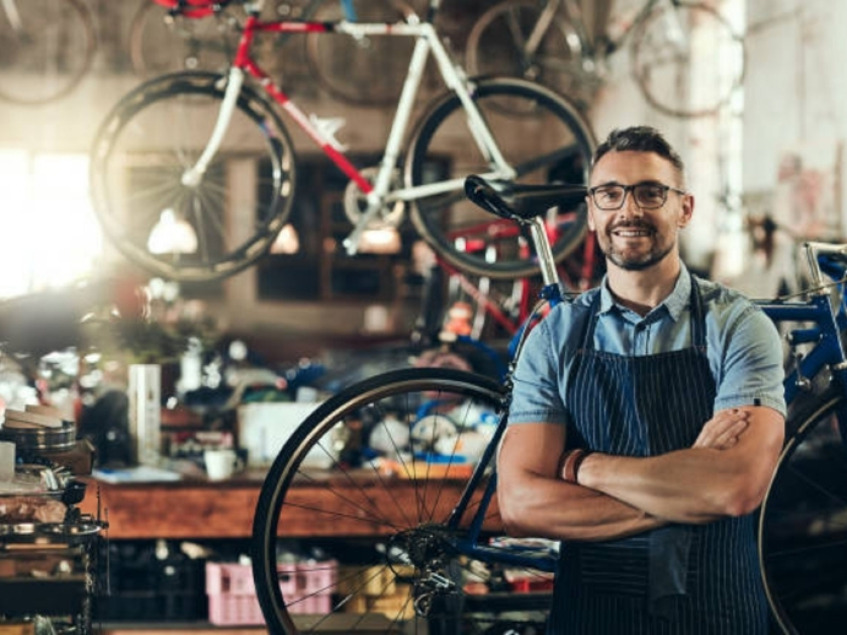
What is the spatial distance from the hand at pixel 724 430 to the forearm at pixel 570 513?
0.20 metres

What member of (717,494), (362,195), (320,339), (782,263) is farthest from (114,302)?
(320,339)

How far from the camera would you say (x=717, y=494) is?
285cm

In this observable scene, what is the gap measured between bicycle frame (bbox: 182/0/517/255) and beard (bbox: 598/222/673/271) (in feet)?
6.13

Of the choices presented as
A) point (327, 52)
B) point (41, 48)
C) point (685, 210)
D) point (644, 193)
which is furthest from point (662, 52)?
point (644, 193)

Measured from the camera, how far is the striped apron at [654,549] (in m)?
3.01

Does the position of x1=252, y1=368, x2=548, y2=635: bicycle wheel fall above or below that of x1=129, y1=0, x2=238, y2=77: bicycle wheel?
below

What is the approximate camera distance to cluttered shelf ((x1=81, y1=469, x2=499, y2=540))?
15.5 feet

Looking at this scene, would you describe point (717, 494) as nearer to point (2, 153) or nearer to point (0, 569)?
point (0, 569)

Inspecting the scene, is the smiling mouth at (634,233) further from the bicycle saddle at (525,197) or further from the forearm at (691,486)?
the bicycle saddle at (525,197)

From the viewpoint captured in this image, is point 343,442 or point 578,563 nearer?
point 578,563

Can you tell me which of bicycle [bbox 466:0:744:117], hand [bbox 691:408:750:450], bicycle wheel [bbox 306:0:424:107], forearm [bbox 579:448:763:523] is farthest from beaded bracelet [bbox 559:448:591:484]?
bicycle wheel [bbox 306:0:424:107]

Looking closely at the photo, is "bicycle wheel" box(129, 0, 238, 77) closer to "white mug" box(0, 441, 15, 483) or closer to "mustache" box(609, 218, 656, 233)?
"white mug" box(0, 441, 15, 483)

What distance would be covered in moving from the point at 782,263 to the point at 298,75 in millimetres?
8338

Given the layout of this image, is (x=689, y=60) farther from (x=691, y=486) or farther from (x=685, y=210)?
(x=691, y=486)
